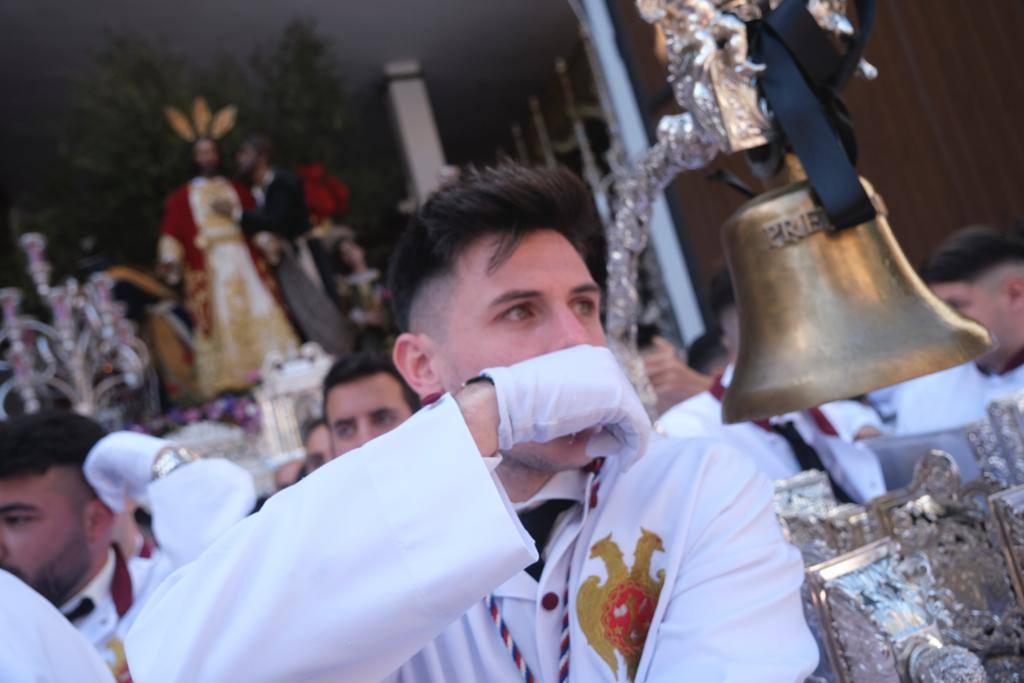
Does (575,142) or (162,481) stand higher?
(575,142)

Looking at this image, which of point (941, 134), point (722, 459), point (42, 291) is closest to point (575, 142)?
point (941, 134)

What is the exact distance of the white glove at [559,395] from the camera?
39.4 inches

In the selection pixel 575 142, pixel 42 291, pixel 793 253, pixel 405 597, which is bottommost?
pixel 405 597

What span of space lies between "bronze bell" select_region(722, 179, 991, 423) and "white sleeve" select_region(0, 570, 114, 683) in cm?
103

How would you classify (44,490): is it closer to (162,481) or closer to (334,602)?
(162,481)

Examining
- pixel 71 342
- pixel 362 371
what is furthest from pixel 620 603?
pixel 71 342

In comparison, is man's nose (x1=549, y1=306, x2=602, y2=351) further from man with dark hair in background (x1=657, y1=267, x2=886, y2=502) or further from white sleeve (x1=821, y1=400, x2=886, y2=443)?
white sleeve (x1=821, y1=400, x2=886, y2=443)

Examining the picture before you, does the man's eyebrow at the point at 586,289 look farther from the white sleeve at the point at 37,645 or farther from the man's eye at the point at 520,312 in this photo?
the white sleeve at the point at 37,645

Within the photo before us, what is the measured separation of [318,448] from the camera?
11.1 feet

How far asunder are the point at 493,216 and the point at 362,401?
1515mm

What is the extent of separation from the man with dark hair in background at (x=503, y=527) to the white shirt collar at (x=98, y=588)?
1499mm

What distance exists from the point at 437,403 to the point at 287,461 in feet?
10.9

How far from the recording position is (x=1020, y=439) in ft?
4.56

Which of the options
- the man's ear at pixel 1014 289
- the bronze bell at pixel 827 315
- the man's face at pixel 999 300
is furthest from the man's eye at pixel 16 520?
the man's ear at pixel 1014 289
